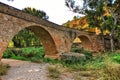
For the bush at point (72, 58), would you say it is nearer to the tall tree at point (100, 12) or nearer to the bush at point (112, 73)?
the bush at point (112, 73)

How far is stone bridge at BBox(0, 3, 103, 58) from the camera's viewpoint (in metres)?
10.0

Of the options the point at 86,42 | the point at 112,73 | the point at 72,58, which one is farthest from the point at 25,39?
the point at 112,73

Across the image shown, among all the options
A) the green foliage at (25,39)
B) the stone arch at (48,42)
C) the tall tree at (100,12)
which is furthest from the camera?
the green foliage at (25,39)

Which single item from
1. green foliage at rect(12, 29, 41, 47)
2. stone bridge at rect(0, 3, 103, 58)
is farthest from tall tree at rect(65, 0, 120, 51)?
green foliage at rect(12, 29, 41, 47)

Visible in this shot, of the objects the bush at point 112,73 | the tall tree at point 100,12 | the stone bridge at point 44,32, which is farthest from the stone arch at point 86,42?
the bush at point 112,73

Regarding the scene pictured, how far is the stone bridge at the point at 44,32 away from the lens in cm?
1003

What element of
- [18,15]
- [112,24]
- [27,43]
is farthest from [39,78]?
[27,43]

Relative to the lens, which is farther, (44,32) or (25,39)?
(25,39)

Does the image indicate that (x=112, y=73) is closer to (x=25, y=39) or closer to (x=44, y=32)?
(x=44, y=32)

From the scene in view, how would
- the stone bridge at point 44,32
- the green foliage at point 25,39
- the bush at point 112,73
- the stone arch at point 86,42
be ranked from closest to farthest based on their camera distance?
the bush at point 112,73
the stone bridge at point 44,32
the stone arch at point 86,42
the green foliage at point 25,39

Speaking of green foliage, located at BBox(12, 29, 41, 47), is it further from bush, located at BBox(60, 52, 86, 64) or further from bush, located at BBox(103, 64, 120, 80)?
bush, located at BBox(103, 64, 120, 80)

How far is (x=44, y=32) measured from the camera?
15305 mm

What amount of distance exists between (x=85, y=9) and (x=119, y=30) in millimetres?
4355

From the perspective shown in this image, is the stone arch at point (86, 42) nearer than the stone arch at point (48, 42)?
No
